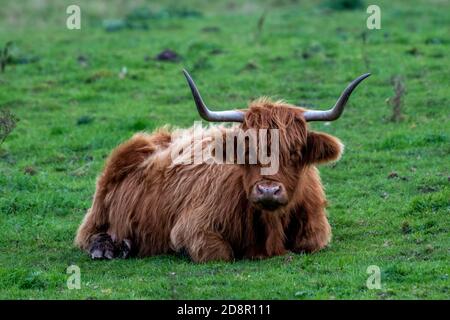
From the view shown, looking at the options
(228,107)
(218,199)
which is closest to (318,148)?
(218,199)

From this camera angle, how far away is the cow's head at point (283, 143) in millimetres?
7829

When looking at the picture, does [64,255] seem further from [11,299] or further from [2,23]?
[2,23]

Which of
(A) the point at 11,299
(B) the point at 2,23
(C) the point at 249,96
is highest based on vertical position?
(B) the point at 2,23

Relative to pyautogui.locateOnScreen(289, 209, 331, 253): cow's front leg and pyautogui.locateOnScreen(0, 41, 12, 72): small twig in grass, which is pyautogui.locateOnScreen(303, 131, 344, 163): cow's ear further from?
pyautogui.locateOnScreen(0, 41, 12, 72): small twig in grass

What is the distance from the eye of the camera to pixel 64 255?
29.8 feet

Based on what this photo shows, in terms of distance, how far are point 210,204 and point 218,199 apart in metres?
0.09

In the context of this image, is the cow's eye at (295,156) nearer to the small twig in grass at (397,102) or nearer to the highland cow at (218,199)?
the highland cow at (218,199)

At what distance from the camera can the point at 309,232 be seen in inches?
335

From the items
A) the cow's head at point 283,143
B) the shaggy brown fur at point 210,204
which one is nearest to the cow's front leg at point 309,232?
the shaggy brown fur at point 210,204

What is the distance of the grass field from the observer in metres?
7.69

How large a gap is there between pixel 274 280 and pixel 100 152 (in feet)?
17.8

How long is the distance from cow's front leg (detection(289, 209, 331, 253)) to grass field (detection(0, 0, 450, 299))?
5.7 inches

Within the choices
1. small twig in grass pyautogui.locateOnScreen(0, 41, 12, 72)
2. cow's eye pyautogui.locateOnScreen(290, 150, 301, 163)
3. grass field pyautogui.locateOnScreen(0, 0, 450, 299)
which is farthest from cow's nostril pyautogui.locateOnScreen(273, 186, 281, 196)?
small twig in grass pyautogui.locateOnScreen(0, 41, 12, 72)
